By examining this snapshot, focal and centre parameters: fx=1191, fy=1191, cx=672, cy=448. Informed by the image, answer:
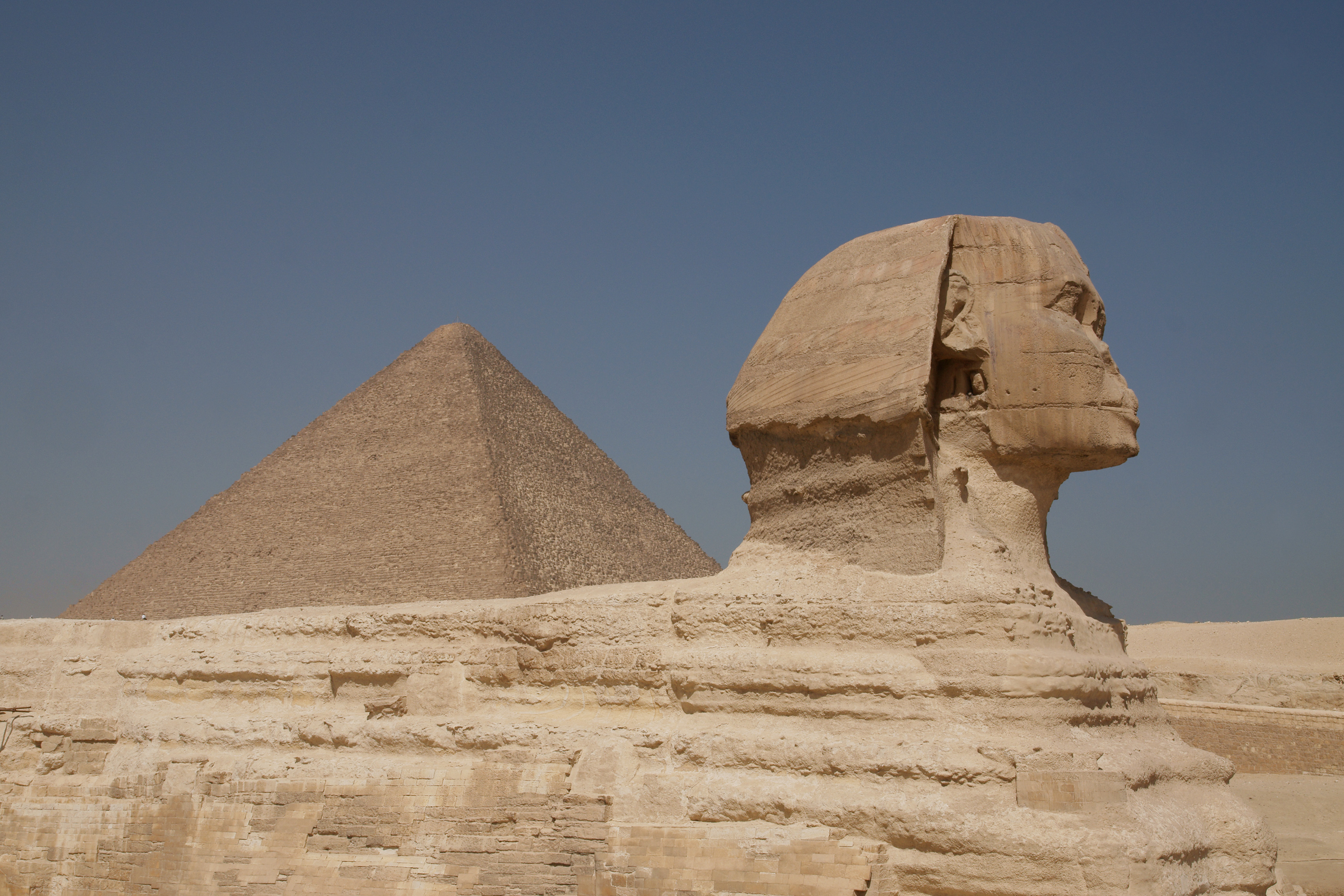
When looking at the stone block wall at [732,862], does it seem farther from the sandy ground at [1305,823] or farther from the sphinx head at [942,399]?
the sandy ground at [1305,823]

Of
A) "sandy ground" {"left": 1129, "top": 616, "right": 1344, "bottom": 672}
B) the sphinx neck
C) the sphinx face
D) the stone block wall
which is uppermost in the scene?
"sandy ground" {"left": 1129, "top": 616, "right": 1344, "bottom": 672}

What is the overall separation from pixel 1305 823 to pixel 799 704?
5694mm

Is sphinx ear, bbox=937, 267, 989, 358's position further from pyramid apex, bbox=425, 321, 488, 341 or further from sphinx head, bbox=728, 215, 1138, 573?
pyramid apex, bbox=425, 321, 488, 341

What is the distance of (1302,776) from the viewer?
10.4m

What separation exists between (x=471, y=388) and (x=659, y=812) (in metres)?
56.9

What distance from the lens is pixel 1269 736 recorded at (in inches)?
434

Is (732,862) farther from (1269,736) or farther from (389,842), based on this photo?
(1269,736)

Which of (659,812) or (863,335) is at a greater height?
(863,335)

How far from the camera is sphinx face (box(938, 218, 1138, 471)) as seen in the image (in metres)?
4.08

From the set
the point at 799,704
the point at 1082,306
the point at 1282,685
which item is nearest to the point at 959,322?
the point at 1082,306

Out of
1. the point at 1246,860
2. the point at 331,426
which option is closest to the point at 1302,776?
→ the point at 1246,860

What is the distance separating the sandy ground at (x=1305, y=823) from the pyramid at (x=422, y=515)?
127 ft

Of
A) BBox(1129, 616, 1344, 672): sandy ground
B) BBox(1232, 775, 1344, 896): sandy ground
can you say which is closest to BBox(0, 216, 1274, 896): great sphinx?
BBox(1232, 775, 1344, 896): sandy ground

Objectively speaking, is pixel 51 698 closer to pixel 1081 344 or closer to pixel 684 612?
pixel 684 612
